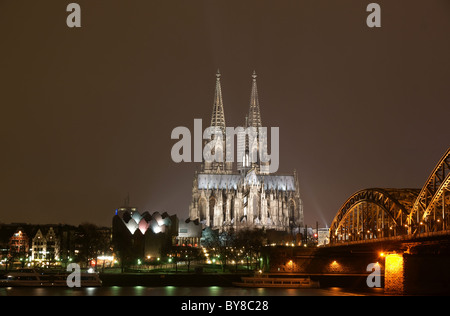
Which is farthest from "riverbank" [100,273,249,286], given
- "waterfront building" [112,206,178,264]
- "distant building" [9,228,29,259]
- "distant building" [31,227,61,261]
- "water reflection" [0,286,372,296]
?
"distant building" [31,227,61,261]

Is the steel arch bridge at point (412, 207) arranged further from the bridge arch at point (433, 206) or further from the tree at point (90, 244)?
the tree at point (90, 244)

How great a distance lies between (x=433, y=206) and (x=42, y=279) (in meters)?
45.8

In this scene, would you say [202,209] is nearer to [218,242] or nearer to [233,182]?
[233,182]

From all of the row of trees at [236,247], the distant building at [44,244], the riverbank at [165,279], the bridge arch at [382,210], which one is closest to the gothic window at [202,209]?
the row of trees at [236,247]

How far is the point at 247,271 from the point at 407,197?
35.2 meters

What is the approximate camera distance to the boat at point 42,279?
9156cm

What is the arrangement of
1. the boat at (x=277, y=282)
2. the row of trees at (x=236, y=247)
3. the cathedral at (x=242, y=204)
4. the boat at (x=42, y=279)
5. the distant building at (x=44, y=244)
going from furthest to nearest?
the cathedral at (x=242, y=204), the distant building at (x=44, y=244), the row of trees at (x=236, y=247), the boat at (x=277, y=282), the boat at (x=42, y=279)

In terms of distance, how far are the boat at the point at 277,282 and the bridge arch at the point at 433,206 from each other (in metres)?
18.7

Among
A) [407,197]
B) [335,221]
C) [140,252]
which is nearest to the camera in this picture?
[407,197]

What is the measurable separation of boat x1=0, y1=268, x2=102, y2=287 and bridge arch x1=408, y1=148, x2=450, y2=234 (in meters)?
36.4

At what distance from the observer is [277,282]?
314ft
